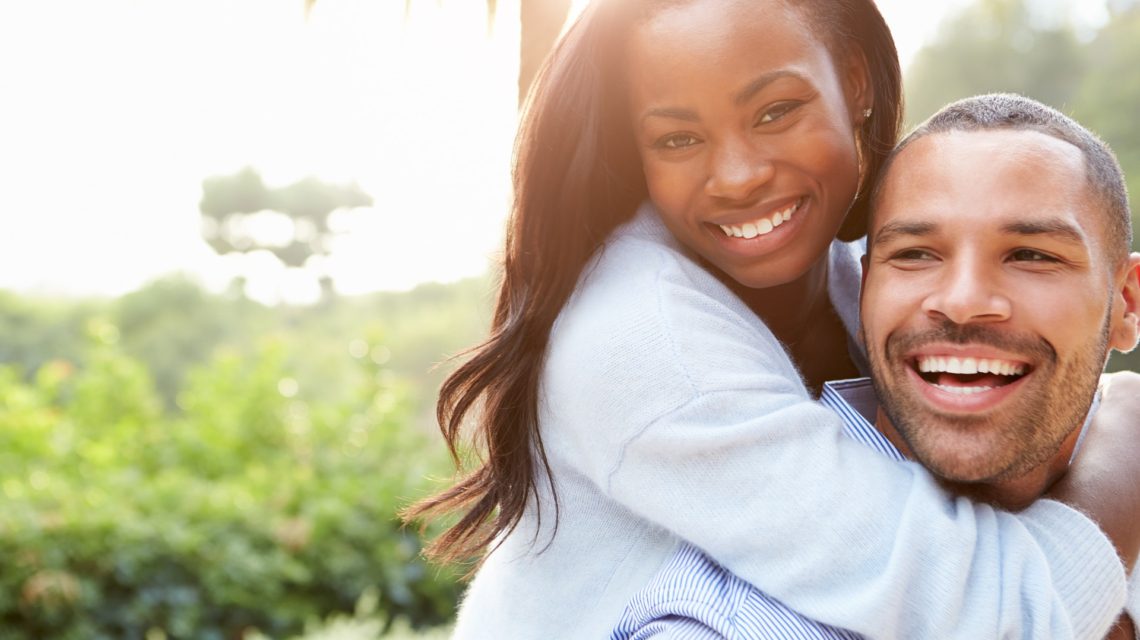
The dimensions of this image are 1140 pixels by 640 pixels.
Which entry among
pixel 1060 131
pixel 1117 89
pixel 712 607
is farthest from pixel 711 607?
pixel 1117 89

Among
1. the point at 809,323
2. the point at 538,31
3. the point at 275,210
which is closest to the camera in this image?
the point at 809,323

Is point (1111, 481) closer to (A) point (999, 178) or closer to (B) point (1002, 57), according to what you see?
(A) point (999, 178)

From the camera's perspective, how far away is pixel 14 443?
6801 mm

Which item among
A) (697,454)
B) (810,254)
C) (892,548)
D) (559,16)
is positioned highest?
(559,16)

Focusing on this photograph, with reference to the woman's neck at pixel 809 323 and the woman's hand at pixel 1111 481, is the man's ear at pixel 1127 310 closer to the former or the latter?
the woman's hand at pixel 1111 481

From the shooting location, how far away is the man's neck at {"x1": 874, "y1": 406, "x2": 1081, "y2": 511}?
6.11 ft

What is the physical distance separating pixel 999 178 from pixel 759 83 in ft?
1.49

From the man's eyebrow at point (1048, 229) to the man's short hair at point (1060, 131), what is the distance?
117 millimetres

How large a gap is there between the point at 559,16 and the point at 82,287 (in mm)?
15204

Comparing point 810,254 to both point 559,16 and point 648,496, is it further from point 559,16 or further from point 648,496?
point 559,16

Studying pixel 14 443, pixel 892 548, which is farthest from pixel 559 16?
pixel 14 443

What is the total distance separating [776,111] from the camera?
207 cm

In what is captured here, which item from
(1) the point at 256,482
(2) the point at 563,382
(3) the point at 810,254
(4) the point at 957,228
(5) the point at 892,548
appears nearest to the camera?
(5) the point at 892,548

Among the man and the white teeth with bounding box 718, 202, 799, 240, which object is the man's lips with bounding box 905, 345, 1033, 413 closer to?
the man
